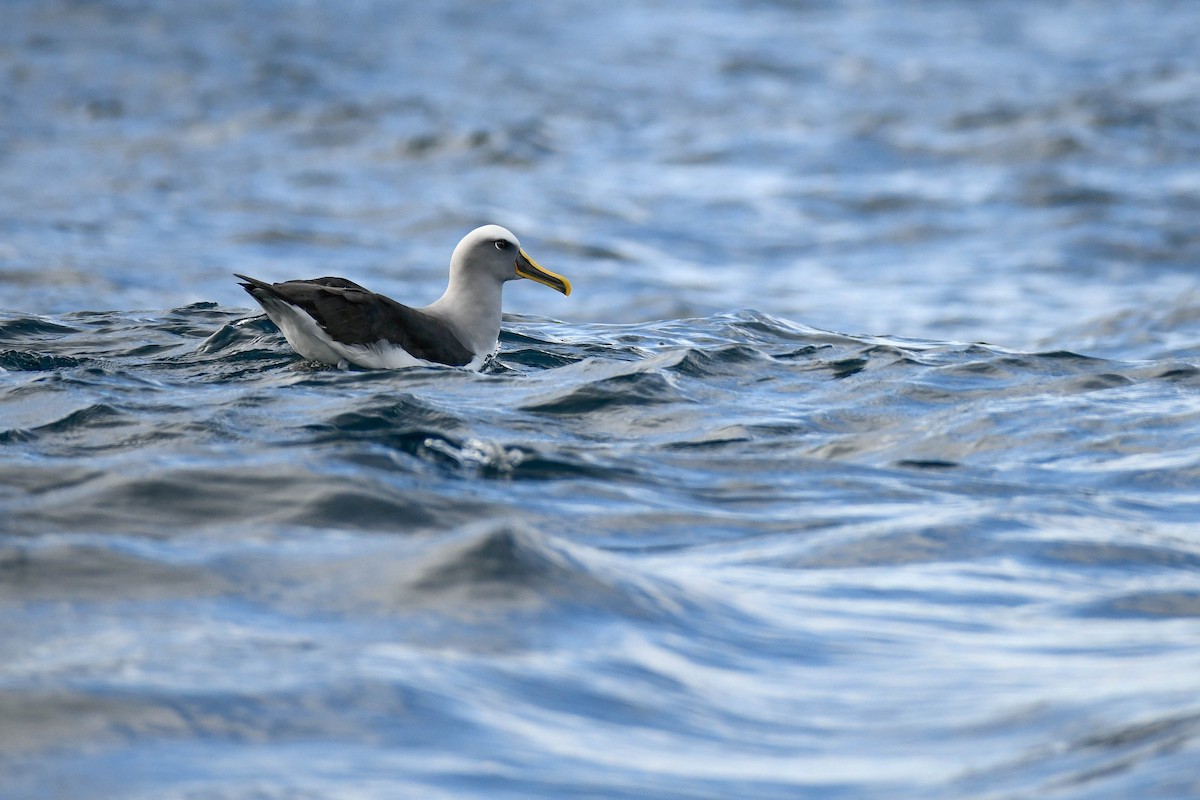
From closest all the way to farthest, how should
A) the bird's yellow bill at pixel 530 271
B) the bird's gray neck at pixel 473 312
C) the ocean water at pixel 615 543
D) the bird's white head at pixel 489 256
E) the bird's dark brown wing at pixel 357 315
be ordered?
the ocean water at pixel 615 543, the bird's dark brown wing at pixel 357 315, the bird's gray neck at pixel 473 312, the bird's white head at pixel 489 256, the bird's yellow bill at pixel 530 271

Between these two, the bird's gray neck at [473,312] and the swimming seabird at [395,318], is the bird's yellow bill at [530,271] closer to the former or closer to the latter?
the swimming seabird at [395,318]

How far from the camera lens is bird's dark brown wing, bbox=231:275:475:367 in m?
9.86

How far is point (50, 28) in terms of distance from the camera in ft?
131

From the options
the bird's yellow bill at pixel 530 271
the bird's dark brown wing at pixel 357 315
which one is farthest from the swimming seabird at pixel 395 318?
the bird's yellow bill at pixel 530 271

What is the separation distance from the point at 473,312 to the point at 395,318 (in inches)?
40.5

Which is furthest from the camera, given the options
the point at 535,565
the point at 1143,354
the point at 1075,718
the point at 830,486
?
the point at 1143,354

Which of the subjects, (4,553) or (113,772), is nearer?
(113,772)

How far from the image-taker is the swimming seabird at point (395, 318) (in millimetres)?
9883

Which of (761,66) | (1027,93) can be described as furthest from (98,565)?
(761,66)

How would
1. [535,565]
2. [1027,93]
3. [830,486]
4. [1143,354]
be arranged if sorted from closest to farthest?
[535,565] → [830,486] → [1143,354] → [1027,93]

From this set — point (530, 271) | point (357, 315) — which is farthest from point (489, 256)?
point (357, 315)

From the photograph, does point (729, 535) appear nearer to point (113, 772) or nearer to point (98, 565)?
point (98, 565)

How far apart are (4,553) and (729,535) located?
284 cm

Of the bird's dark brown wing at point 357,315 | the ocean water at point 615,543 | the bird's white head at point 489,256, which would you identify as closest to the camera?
the ocean water at point 615,543
